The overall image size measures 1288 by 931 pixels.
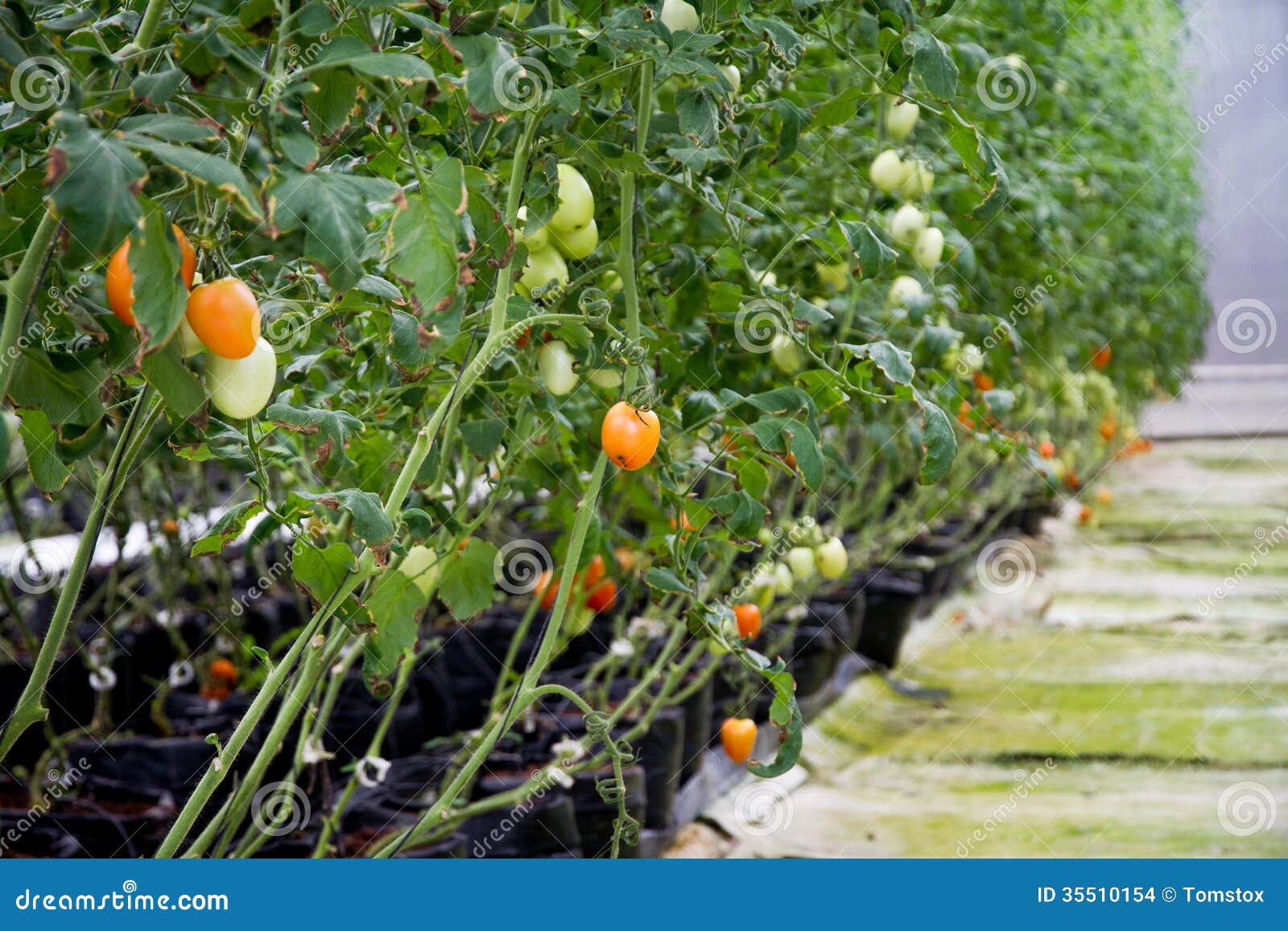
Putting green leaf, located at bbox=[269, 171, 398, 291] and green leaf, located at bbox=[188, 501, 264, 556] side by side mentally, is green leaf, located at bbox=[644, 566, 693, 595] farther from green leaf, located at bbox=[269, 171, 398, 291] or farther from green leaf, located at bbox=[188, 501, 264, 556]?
green leaf, located at bbox=[269, 171, 398, 291]

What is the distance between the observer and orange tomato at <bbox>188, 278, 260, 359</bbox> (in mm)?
608

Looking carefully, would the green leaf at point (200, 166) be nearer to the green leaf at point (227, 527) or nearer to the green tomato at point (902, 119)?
the green leaf at point (227, 527)

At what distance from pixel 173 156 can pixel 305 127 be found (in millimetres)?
212

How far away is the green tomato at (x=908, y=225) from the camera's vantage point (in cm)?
140

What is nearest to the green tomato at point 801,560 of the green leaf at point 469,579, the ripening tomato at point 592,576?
the ripening tomato at point 592,576

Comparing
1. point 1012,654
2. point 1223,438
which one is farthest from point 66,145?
point 1223,438

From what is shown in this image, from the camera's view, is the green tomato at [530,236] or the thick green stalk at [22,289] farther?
the green tomato at [530,236]

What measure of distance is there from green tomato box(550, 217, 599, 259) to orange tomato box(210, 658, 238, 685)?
1478 millimetres

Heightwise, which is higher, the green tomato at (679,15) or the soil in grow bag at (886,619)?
the green tomato at (679,15)

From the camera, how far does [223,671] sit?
2.23 meters

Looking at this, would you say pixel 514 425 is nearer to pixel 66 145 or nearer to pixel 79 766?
pixel 66 145

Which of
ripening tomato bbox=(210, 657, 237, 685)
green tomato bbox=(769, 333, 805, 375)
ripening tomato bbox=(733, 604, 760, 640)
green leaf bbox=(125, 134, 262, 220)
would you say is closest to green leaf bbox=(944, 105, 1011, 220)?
green tomato bbox=(769, 333, 805, 375)

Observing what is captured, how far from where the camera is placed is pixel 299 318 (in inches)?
37.1

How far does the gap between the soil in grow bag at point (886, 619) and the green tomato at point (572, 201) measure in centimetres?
255
